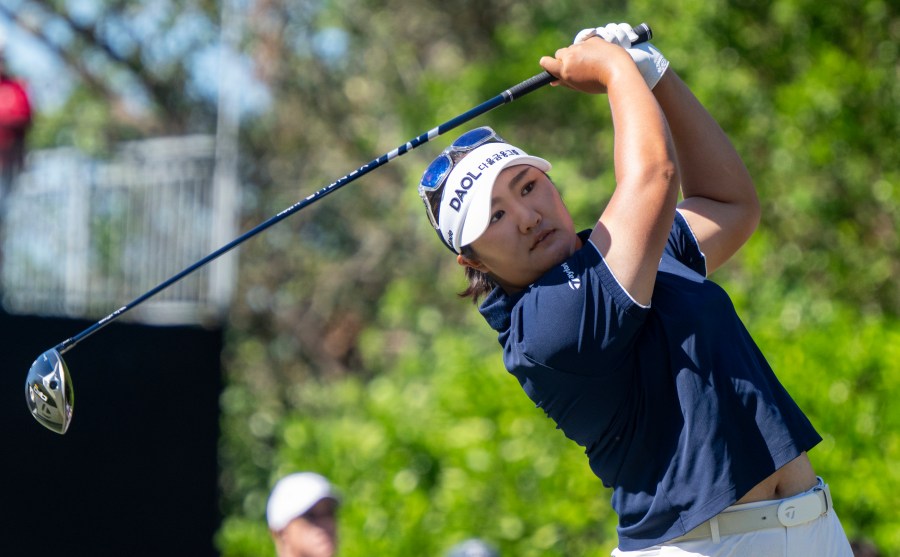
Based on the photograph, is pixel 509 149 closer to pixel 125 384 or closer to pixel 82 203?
pixel 125 384

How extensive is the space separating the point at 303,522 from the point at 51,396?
2232 millimetres

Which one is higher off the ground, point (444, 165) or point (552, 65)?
point (552, 65)

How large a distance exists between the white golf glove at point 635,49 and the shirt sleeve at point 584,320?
21.4 inches

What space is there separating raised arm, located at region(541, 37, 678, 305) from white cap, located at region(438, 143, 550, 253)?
204mm

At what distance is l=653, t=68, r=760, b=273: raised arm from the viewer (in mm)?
2666

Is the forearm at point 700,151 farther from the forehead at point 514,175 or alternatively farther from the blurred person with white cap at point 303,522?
the blurred person with white cap at point 303,522

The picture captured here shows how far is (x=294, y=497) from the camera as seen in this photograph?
16.8 feet

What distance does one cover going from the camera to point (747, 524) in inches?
88.9

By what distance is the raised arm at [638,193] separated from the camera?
215 cm

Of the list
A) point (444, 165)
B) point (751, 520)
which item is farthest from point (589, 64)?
point (751, 520)

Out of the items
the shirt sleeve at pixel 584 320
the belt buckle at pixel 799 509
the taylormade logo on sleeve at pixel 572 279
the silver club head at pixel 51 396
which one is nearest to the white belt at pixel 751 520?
the belt buckle at pixel 799 509

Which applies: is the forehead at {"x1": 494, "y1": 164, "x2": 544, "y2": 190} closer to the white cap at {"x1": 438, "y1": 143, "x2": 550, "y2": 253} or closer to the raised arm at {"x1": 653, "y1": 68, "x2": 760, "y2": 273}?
the white cap at {"x1": 438, "y1": 143, "x2": 550, "y2": 253}

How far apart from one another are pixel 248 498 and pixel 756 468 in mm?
9440

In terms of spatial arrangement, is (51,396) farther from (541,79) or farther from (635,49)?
(635,49)
